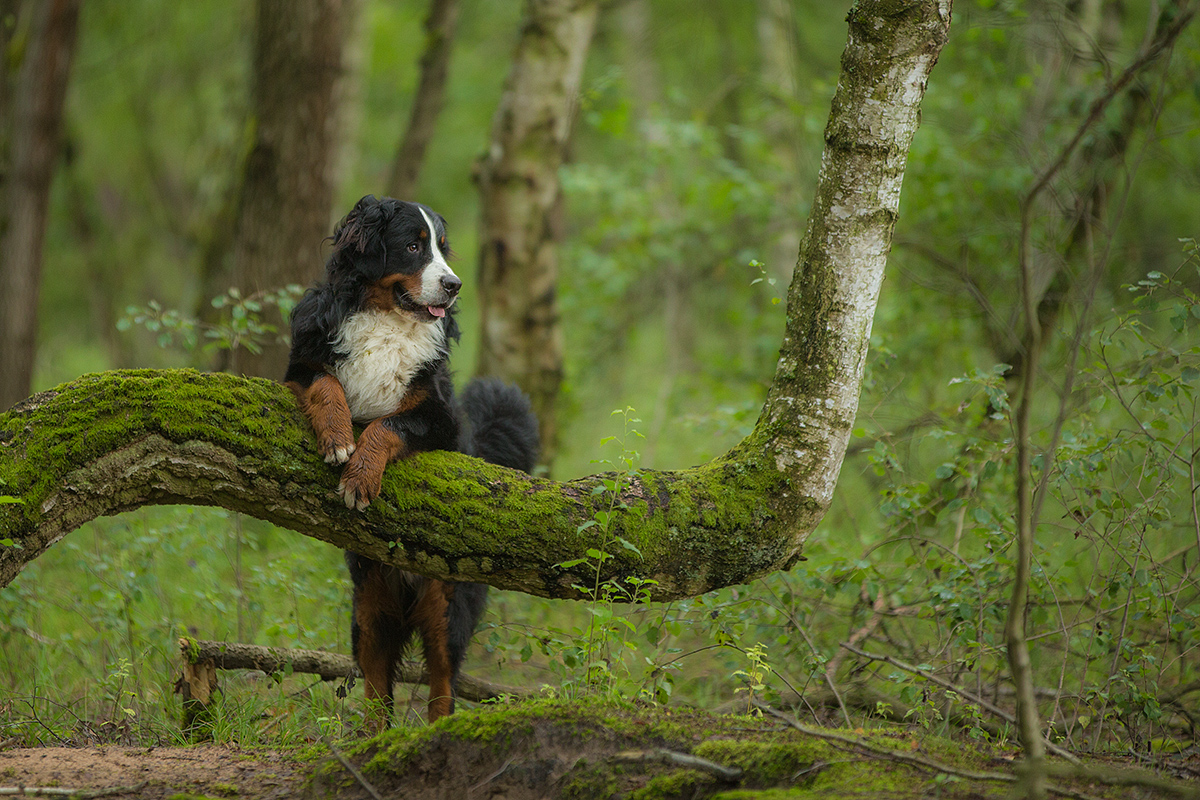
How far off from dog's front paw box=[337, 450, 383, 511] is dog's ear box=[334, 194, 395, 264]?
39.9 inches

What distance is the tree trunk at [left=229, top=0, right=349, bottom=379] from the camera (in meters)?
7.08

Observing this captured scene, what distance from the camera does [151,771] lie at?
303 cm

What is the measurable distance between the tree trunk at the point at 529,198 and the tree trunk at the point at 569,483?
11.9ft

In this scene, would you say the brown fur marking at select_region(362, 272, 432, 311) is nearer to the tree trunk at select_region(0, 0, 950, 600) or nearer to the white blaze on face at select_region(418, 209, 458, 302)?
the white blaze on face at select_region(418, 209, 458, 302)

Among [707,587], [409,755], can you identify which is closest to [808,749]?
[707,587]

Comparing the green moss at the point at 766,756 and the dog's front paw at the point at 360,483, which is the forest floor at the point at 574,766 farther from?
the dog's front paw at the point at 360,483

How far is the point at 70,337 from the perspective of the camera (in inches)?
645

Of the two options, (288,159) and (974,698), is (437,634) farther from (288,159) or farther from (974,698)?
(288,159)

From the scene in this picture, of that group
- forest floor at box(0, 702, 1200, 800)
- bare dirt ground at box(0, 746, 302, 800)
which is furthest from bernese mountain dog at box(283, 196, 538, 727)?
forest floor at box(0, 702, 1200, 800)

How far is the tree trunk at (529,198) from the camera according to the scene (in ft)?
22.5

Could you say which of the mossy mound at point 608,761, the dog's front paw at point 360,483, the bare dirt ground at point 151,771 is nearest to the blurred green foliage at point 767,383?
the mossy mound at point 608,761

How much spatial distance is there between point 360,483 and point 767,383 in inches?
209

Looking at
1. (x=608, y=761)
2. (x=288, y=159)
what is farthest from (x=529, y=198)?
(x=608, y=761)

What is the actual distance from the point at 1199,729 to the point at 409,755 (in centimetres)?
348
